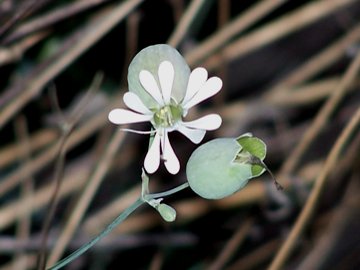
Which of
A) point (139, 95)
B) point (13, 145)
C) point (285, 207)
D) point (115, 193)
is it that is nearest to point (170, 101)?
point (139, 95)

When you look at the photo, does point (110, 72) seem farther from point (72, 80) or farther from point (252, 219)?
point (252, 219)

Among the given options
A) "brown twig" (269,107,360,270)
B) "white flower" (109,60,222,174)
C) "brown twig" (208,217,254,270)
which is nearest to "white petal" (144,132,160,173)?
"white flower" (109,60,222,174)

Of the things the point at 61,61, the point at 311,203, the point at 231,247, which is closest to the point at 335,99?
the point at 311,203

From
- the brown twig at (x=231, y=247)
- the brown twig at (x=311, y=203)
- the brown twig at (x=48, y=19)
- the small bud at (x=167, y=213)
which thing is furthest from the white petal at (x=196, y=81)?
the brown twig at (x=231, y=247)

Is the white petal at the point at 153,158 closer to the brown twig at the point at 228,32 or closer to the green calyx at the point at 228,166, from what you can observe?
the green calyx at the point at 228,166

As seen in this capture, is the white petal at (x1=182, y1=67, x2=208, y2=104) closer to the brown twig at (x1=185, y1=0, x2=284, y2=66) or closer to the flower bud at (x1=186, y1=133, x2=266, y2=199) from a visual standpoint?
the flower bud at (x1=186, y1=133, x2=266, y2=199)
